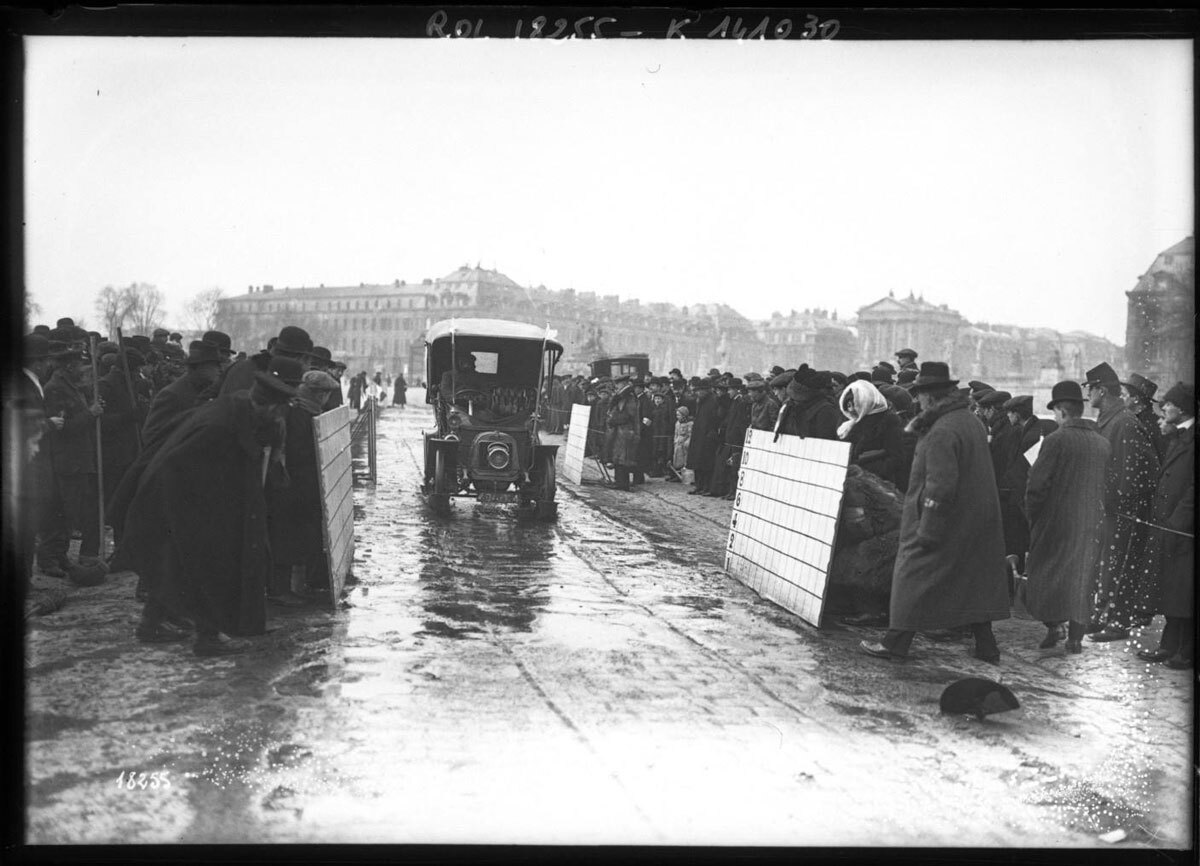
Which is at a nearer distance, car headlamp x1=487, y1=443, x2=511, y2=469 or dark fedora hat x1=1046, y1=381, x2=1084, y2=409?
dark fedora hat x1=1046, y1=381, x2=1084, y2=409

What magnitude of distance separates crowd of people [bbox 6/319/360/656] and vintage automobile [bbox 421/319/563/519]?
176 inches

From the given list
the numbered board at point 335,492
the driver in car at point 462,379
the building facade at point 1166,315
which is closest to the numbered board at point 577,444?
the driver in car at point 462,379

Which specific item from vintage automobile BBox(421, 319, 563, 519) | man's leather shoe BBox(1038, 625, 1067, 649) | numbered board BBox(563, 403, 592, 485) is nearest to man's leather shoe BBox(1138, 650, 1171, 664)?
man's leather shoe BBox(1038, 625, 1067, 649)

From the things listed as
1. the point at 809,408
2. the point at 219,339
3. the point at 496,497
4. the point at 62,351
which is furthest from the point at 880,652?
the point at 496,497

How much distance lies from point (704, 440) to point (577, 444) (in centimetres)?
274

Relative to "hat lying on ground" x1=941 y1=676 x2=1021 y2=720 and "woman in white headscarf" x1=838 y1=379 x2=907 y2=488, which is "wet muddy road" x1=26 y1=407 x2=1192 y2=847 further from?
"woman in white headscarf" x1=838 y1=379 x2=907 y2=488

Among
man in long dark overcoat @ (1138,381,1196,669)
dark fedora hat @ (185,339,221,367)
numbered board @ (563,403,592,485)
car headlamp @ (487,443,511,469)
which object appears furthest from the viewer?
numbered board @ (563,403,592,485)

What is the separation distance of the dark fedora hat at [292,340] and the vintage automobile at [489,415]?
4.98 meters

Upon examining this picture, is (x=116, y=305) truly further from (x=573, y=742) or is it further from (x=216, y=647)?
(x=573, y=742)

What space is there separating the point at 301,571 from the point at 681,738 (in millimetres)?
3604

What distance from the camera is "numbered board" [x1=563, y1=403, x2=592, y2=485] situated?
1841cm

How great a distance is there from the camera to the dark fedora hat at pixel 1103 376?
5859 mm

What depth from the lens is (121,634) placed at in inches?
227

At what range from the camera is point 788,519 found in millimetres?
7953
